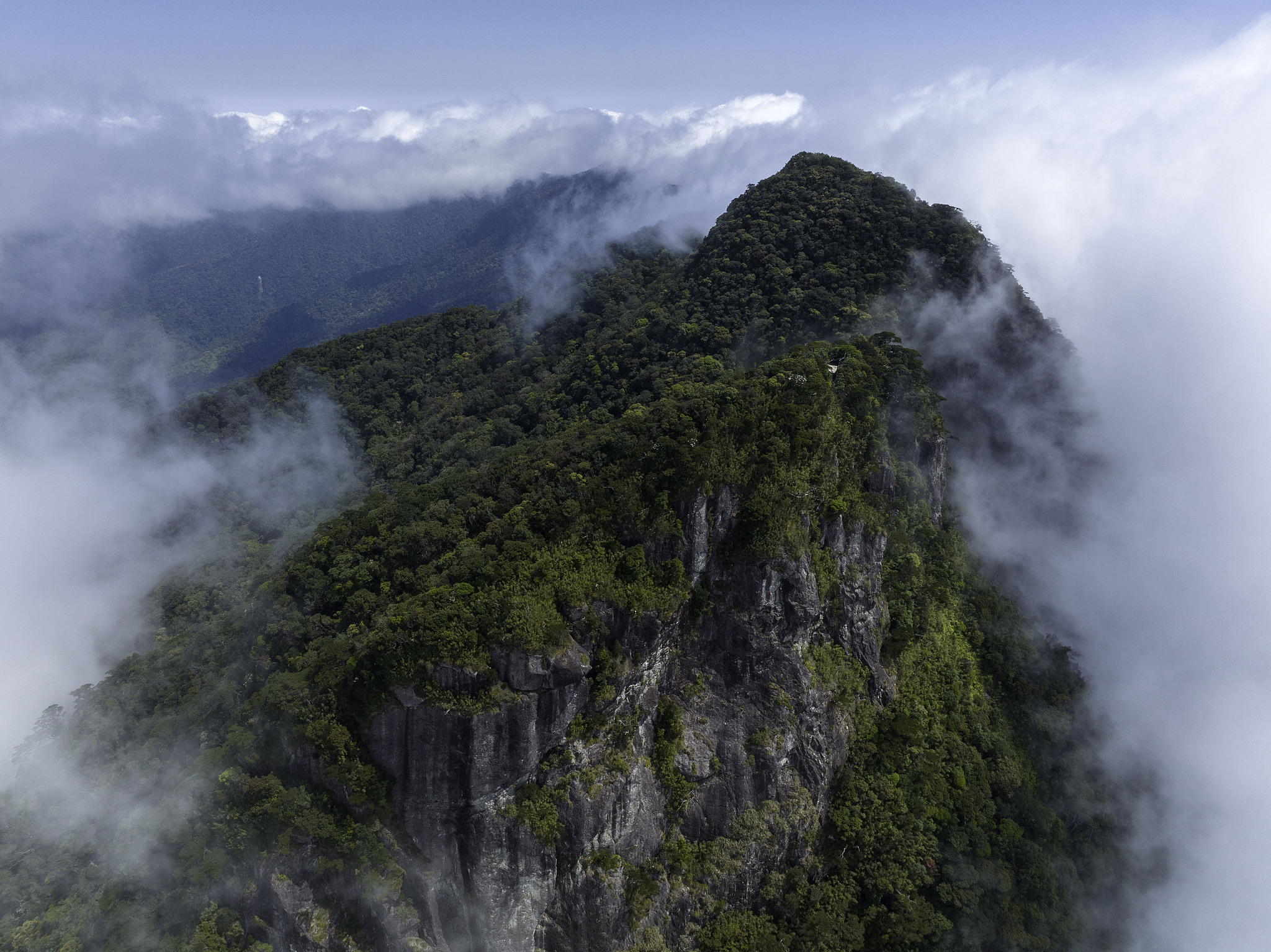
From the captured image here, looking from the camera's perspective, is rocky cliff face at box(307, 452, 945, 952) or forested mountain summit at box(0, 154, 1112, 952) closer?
forested mountain summit at box(0, 154, 1112, 952)

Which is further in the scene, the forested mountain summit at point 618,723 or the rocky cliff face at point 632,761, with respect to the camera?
the rocky cliff face at point 632,761

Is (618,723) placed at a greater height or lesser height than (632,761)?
greater

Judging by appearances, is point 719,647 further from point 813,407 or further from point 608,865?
point 813,407

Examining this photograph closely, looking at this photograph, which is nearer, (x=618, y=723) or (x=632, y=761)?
(x=618, y=723)
